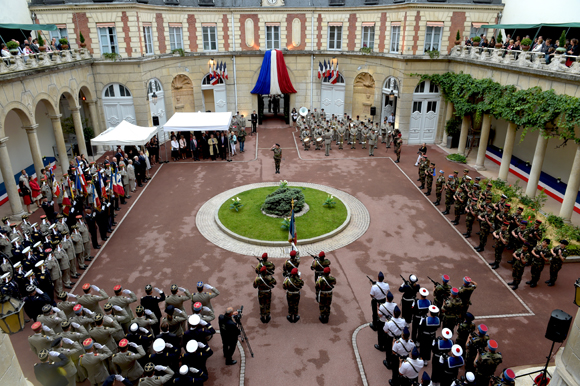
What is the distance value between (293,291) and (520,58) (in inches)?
658

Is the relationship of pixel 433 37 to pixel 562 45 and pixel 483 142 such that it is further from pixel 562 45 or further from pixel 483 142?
pixel 562 45

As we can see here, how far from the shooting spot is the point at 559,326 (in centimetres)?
832

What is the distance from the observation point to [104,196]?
16.4 meters

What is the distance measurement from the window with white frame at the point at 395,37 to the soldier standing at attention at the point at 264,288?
22.1 metres

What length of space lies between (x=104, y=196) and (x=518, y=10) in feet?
85.6

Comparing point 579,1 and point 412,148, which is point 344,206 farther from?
point 579,1

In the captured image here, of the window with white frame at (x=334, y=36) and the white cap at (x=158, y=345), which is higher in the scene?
the window with white frame at (x=334, y=36)

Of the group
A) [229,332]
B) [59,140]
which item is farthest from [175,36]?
[229,332]

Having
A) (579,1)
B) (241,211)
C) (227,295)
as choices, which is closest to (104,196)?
(241,211)

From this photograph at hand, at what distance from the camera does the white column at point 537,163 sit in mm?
17984

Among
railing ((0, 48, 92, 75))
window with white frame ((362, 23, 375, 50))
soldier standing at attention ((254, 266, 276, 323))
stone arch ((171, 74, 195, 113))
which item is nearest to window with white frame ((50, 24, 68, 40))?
railing ((0, 48, 92, 75))

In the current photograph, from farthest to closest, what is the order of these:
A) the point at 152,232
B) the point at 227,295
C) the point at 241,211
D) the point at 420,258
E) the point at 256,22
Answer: the point at 256,22, the point at 241,211, the point at 152,232, the point at 420,258, the point at 227,295

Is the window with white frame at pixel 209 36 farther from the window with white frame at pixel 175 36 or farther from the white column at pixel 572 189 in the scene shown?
the white column at pixel 572 189

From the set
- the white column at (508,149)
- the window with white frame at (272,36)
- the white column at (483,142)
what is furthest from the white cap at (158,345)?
the window with white frame at (272,36)
